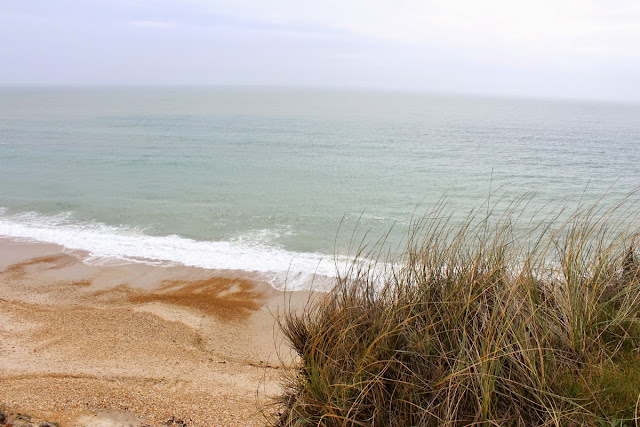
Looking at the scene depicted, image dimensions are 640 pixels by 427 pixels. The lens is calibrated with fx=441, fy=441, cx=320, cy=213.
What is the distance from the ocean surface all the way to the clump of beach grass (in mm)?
3103

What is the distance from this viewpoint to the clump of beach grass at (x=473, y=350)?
291 centimetres

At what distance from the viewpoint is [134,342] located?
24.6ft

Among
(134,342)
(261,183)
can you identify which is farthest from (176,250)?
(261,183)

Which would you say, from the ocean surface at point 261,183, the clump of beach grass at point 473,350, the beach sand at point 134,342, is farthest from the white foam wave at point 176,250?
the clump of beach grass at point 473,350

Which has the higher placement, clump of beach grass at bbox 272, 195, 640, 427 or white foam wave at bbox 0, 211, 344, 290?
clump of beach grass at bbox 272, 195, 640, 427

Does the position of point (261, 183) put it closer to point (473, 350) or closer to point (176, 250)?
point (176, 250)

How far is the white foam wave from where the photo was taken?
11.5 meters

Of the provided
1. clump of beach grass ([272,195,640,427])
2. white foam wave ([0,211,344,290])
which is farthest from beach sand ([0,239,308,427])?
clump of beach grass ([272,195,640,427])

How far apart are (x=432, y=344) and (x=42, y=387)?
5.17 meters

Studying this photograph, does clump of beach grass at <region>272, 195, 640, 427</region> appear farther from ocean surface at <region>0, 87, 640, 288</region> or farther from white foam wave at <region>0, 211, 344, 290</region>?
white foam wave at <region>0, 211, 344, 290</region>

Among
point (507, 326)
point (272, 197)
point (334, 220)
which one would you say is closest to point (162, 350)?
point (507, 326)

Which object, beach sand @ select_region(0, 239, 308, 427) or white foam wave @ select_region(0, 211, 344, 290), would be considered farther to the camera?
white foam wave @ select_region(0, 211, 344, 290)

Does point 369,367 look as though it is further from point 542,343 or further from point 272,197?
point 272,197

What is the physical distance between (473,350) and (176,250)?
35.8 ft
